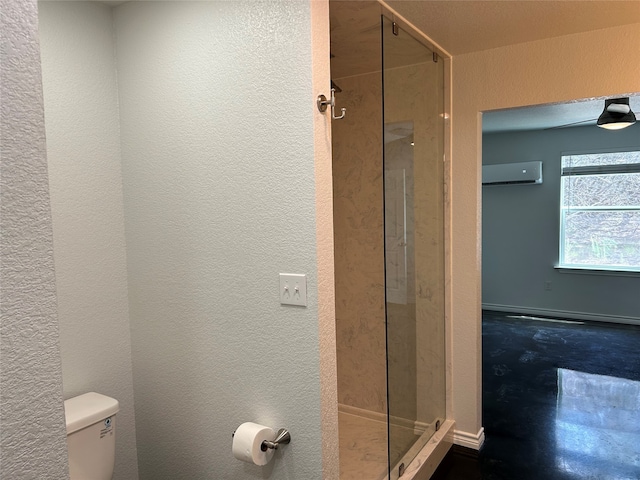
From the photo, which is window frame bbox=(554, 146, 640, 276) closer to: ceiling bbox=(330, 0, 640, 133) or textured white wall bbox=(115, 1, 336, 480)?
ceiling bbox=(330, 0, 640, 133)

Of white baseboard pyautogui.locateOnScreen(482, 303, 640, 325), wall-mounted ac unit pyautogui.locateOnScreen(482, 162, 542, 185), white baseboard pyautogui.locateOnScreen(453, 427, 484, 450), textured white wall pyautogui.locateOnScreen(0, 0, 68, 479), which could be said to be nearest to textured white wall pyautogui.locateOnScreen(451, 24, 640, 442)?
white baseboard pyautogui.locateOnScreen(453, 427, 484, 450)

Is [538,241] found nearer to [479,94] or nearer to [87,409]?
[479,94]

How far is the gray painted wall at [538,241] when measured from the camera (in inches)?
229

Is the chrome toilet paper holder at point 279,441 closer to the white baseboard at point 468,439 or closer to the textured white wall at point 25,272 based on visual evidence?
the textured white wall at point 25,272

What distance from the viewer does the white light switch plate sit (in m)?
1.64

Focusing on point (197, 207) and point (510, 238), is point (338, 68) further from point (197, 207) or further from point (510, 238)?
point (510, 238)

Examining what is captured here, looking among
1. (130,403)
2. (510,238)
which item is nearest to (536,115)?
(510,238)

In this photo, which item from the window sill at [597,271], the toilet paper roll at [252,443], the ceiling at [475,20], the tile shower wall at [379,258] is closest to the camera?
the toilet paper roll at [252,443]

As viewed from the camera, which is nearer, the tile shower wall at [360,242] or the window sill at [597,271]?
the tile shower wall at [360,242]

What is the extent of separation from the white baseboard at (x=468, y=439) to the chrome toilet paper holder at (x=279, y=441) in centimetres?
168

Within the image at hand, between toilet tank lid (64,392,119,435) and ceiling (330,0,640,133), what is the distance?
6.35ft

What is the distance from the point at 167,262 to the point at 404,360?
4.41 feet

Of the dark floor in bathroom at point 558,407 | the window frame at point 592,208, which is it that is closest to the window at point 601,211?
the window frame at point 592,208

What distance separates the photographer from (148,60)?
200 cm
